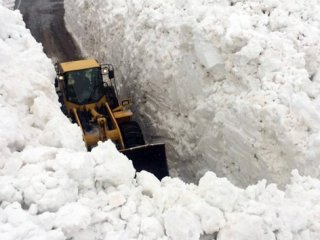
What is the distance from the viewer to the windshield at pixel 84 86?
10.8m

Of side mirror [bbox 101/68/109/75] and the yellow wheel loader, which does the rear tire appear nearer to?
the yellow wheel loader

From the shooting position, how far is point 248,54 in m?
8.77

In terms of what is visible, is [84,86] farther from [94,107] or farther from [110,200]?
[110,200]

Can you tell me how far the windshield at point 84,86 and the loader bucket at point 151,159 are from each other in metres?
2.32

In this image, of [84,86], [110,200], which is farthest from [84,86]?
[110,200]

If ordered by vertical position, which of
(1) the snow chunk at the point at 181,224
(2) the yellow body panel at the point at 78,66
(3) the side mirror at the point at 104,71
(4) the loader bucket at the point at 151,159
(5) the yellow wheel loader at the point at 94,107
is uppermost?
(1) the snow chunk at the point at 181,224

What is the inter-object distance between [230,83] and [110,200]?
4689mm

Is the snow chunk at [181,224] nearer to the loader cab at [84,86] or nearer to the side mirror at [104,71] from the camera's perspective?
the loader cab at [84,86]

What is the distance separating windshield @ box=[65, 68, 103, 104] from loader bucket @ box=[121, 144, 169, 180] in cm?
232

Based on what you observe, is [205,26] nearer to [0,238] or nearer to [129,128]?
[129,128]

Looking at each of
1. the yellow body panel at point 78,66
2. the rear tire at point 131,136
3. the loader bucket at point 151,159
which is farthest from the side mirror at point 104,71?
the loader bucket at point 151,159

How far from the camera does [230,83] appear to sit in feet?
30.3

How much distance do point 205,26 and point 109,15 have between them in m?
5.09

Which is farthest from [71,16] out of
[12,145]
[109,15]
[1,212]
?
[1,212]
